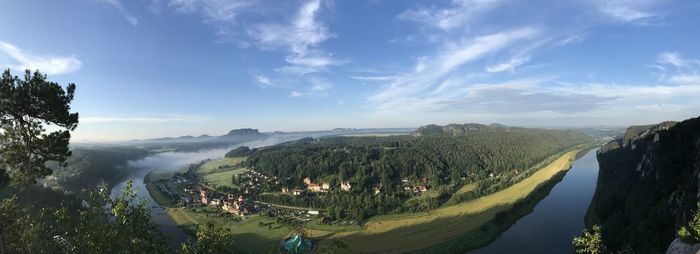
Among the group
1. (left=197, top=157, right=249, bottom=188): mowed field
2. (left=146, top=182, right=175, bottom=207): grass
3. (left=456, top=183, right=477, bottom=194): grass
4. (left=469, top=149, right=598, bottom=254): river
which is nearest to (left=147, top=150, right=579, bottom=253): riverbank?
(left=469, top=149, right=598, bottom=254): river

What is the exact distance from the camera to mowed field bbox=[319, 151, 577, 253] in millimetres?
60844

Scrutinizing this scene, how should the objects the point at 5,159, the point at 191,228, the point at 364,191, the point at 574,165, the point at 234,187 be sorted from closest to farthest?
the point at 5,159
the point at 191,228
the point at 364,191
the point at 234,187
the point at 574,165

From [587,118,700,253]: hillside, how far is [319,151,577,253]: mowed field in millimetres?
18499

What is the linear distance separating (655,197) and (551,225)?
16.6 meters

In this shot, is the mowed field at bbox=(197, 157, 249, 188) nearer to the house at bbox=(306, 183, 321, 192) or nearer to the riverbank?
the house at bbox=(306, 183, 321, 192)

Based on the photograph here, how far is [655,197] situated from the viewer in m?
56.1

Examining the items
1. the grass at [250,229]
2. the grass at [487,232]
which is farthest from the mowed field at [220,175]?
the grass at [487,232]

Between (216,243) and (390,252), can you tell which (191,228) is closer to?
(390,252)

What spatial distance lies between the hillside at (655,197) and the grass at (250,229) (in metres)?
46.0

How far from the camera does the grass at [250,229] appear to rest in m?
64.3

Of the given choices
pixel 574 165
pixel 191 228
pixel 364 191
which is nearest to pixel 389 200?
pixel 364 191

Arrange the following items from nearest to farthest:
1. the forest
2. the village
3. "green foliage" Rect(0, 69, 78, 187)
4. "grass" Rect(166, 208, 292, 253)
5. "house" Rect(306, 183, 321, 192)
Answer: "green foliage" Rect(0, 69, 78, 187) → "grass" Rect(166, 208, 292, 253) → the village → the forest → "house" Rect(306, 183, 321, 192)

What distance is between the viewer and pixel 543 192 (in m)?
96.1

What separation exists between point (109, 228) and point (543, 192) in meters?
99.9
